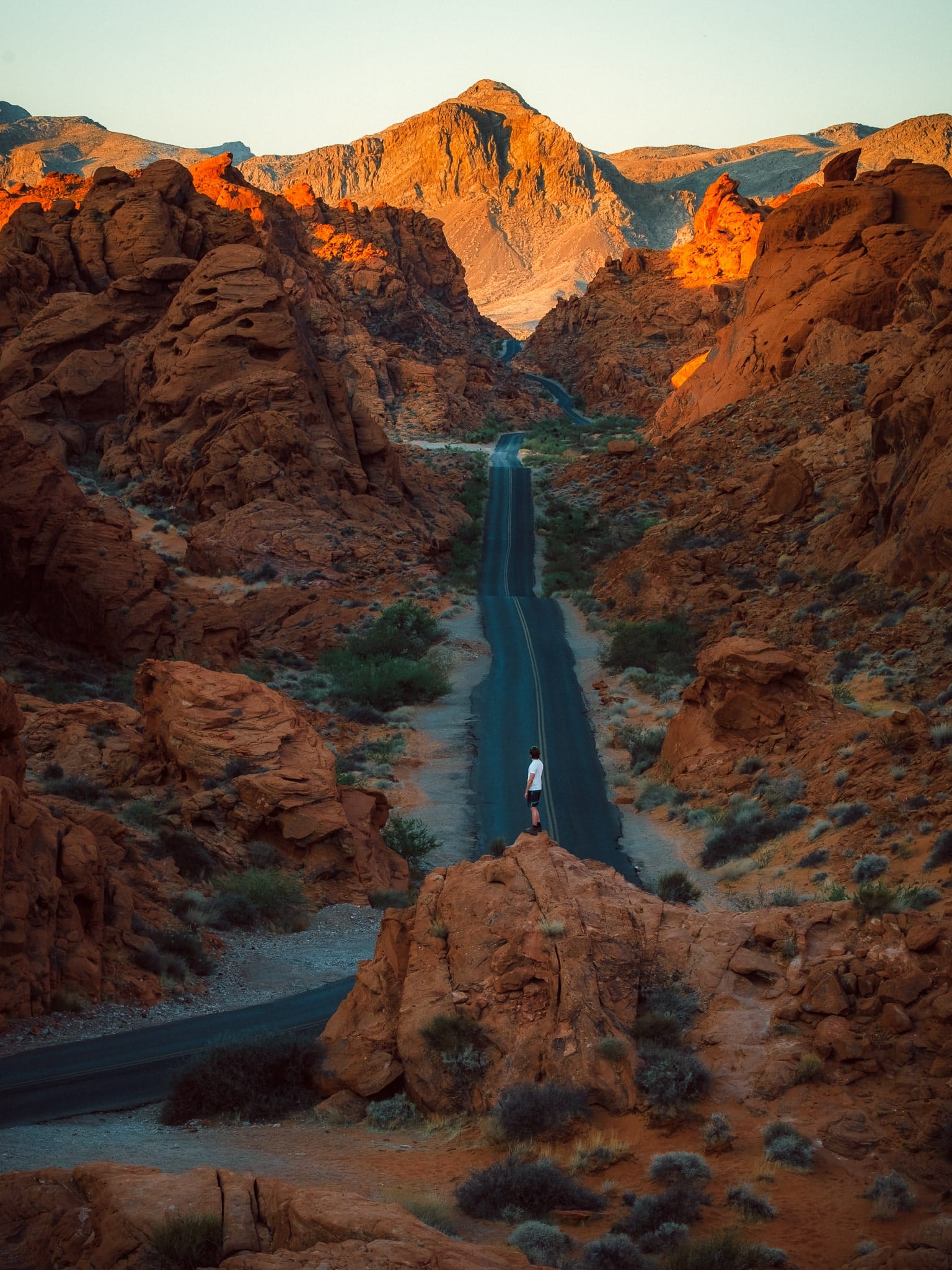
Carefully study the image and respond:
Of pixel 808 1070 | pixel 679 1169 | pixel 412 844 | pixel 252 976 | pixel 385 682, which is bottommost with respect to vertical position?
pixel 412 844

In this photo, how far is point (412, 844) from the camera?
23250mm

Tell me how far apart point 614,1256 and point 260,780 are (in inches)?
550

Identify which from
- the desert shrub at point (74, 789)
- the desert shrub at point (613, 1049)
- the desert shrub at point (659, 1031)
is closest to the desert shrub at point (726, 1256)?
the desert shrub at point (613, 1049)

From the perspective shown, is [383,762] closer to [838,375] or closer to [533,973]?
[533,973]

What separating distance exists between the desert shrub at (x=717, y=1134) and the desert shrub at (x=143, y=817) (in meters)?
12.6

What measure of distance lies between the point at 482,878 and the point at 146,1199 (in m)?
5.89

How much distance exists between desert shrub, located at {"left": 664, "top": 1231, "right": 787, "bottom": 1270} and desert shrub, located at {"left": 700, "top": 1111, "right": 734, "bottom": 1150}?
1559 millimetres

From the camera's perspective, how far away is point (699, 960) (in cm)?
1134

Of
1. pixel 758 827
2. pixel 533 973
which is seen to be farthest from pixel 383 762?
pixel 533 973

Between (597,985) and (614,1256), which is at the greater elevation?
(597,985)

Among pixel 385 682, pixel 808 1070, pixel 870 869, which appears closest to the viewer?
pixel 808 1070

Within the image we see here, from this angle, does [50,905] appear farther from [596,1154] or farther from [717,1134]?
[717,1134]

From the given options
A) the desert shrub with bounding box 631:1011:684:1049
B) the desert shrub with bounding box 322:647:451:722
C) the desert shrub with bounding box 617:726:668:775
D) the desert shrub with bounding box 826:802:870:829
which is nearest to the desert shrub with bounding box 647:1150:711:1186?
the desert shrub with bounding box 631:1011:684:1049

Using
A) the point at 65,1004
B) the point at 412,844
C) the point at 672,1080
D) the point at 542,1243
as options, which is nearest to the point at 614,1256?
the point at 542,1243
